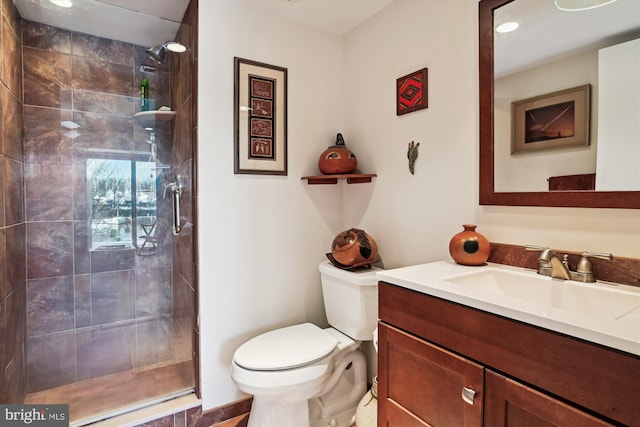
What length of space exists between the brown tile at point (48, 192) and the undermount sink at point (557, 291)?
2226mm

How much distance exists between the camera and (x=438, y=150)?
1600mm

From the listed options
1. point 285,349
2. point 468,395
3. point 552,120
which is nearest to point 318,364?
point 285,349

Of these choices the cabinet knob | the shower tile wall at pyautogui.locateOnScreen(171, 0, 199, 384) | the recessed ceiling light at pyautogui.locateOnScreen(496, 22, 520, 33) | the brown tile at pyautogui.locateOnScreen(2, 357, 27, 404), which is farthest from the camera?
the shower tile wall at pyautogui.locateOnScreen(171, 0, 199, 384)

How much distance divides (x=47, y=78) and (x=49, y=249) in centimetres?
104

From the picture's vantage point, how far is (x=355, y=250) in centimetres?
175

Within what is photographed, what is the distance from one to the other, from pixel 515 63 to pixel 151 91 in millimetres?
2147

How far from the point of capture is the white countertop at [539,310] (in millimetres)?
677

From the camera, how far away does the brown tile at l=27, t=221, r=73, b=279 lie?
192 centimetres

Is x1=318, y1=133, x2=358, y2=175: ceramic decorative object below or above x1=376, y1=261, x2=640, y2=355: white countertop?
above

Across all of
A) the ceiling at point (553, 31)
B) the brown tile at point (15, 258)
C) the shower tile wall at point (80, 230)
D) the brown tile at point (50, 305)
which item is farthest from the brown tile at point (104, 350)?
the ceiling at point (553, 31)

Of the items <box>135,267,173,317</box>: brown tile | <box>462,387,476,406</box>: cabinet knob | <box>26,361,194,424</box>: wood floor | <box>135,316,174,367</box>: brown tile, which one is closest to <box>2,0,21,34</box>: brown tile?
<box>135,267,173,317</box>: brown tile

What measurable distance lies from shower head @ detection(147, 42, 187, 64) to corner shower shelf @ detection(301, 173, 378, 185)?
3.57 feet

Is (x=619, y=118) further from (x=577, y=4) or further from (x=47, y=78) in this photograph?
(x=47, y=78)

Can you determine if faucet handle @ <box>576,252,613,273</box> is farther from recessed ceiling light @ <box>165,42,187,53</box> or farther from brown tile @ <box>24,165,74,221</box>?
brown tile @ <box>24,165,74,221</box>
